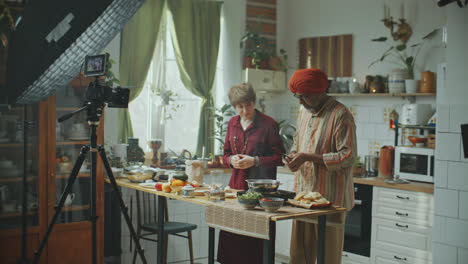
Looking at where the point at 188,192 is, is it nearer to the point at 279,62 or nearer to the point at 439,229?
the point at 439,229

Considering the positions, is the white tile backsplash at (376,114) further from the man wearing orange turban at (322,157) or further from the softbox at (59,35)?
the softbox at (59,35)

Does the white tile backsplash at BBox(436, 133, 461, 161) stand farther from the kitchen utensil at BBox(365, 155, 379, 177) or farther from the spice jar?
the spice jar

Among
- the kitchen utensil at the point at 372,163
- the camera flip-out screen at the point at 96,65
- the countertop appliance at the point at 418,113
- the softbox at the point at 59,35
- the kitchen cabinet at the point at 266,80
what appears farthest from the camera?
the kitchen cabinet at the point at 266,80

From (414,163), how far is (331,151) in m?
1.56

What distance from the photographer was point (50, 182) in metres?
4.23

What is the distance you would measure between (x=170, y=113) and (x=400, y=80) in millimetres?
2150

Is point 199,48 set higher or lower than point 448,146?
higher

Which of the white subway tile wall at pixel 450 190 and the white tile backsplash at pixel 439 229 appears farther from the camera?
the white tile backsplash at pixel 439 229

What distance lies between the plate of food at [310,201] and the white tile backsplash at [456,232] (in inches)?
50.9

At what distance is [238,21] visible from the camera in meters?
5.92

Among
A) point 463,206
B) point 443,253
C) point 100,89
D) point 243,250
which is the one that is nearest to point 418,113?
point 463,206

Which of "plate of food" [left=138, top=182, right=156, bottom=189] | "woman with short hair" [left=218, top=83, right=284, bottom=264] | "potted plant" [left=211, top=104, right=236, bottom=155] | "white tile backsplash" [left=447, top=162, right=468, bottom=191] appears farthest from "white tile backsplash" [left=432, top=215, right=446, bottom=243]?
"potted plant" [left=211, top=104, right=236, bottom=155]

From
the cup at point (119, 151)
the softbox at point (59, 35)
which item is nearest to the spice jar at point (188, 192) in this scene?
Result: the softbox at point (59, 35)

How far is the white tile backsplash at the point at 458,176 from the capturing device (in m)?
3.85
